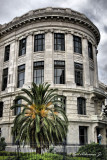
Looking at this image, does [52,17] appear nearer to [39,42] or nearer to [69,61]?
[39,42]

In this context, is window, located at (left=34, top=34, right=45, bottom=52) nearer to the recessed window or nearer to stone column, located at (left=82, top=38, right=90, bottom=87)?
stone column, located at (left=82, top=38, right=90, bottom=87)

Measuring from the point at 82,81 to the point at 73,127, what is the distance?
7956mm

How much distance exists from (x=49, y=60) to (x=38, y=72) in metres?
2.63

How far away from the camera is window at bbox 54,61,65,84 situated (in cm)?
3281

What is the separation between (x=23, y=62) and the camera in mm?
35312

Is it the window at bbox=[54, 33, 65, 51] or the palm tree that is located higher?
the window at bbox=[54, 33, 65, 51]

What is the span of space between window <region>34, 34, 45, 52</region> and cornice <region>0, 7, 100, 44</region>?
2.81m

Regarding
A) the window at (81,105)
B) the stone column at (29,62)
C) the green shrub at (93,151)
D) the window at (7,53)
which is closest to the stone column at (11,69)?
the window at (7,53)

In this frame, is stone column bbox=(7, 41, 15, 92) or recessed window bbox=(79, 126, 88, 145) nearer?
recessed window bbox=(79, 126, 88, 145)

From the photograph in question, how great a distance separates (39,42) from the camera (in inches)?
1396

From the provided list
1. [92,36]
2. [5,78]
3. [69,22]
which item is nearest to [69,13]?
[69,22]

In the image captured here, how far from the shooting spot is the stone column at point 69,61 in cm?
3252

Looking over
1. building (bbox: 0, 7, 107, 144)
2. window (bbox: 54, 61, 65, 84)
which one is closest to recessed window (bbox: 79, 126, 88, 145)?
building (bbox: 0, 7, 107, 144)

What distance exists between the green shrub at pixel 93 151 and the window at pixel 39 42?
20958 millimetres
